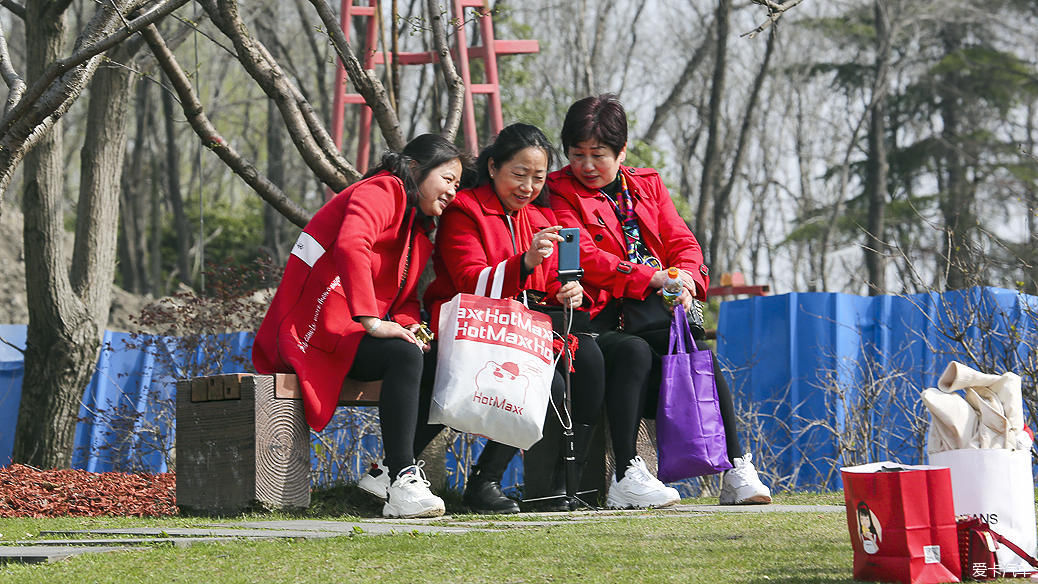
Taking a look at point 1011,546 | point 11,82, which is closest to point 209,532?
point 1011,546

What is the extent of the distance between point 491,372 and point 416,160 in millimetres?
1035

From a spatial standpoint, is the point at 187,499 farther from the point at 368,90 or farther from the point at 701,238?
the point at 701,238

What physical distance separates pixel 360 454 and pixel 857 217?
2066cm

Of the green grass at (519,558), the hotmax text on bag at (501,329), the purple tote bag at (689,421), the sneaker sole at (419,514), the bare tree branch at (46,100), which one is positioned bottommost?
the green grass at (519,558)

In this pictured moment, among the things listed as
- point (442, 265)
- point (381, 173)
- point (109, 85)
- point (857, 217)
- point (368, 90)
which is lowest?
point (442, 265)

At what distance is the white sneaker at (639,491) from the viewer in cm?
479

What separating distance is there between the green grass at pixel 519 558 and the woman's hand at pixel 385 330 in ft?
3.43

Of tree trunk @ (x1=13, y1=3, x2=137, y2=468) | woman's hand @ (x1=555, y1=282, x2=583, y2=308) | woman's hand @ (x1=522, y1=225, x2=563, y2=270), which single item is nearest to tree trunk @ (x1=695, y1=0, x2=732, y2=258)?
tree trunk @ (x1=13, y1=3, x2=137, y2=468)

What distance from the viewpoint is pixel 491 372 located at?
447 centimetres

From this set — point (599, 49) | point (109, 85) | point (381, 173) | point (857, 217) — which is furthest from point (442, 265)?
point (857, 217)

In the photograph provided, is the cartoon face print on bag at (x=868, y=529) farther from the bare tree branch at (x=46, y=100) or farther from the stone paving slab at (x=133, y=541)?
the bare tree branch at (x=46, y=100)

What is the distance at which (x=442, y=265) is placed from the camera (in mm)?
5098

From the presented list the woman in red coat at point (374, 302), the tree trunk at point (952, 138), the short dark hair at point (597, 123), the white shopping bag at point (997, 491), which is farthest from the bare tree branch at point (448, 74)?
the tree trunk at point (952, 138)

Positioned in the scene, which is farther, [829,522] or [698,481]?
[698,481]
